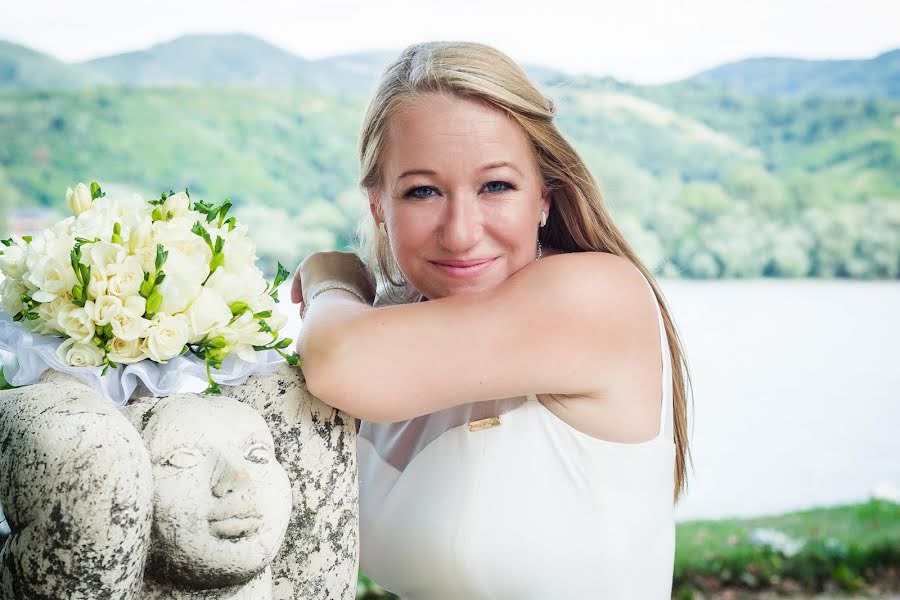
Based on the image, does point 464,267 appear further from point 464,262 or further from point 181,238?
point 181,238

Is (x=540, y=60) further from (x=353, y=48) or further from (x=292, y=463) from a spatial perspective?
(x=292, y=463)

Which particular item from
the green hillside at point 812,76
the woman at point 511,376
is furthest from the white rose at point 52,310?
the green hillside at point 812,76

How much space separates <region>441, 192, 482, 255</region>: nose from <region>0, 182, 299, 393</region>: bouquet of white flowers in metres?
0.40

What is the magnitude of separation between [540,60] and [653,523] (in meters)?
5.37

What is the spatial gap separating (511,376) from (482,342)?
0.09 m

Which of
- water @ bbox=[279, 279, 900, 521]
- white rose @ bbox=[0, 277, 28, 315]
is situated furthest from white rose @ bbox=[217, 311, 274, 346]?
water @ bbox=[279, 279, 900, 521]

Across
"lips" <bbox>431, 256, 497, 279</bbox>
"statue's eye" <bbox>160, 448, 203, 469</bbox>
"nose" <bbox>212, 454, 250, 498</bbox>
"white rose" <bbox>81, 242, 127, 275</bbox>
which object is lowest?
"nose" <bbox>212, 454, 250, 498</bbox>

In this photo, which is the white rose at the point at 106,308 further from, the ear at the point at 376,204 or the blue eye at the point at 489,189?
the ear at the point at 376,204

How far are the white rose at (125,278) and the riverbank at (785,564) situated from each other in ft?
12.7

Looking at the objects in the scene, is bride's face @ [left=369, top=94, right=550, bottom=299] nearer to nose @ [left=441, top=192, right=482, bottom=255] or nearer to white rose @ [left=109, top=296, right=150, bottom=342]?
nose @ [left=441, top=192, right=482, bottom=255]

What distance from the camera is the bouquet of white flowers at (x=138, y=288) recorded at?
4.26 ft

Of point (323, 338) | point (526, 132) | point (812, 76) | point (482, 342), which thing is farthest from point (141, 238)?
point (812, 76)

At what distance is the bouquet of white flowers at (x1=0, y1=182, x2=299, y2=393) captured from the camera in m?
1.30

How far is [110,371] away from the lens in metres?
1.35
